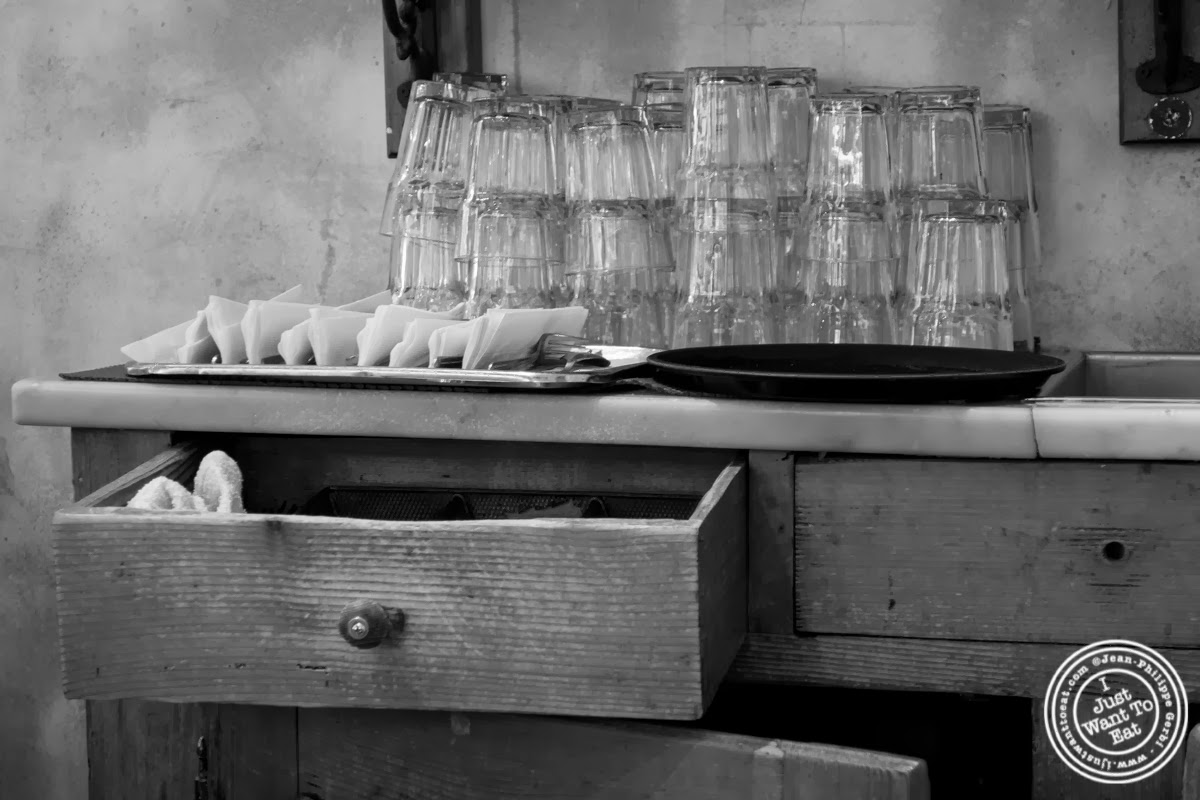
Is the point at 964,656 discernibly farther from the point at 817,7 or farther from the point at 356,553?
the point at 817,7

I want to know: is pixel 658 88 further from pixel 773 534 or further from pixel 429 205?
pixel 773 534

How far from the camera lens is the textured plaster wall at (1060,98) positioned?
1576mm

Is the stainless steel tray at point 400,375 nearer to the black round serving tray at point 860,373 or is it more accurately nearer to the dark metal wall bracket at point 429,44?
the black round serving tray at point 860,373

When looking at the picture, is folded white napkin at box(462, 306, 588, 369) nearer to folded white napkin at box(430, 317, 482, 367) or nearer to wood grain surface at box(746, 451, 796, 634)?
folded white napkin at box(430, 317, 482, 367)

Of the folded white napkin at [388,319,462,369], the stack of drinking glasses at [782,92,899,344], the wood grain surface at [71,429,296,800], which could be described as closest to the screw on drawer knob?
the wood grain surface at [71,429,296,800]

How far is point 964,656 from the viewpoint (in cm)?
105

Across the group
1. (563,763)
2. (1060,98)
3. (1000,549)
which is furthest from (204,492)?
(1060,98)

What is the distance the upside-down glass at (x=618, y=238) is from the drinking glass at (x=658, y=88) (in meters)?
0.18

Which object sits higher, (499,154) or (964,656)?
(499,154)

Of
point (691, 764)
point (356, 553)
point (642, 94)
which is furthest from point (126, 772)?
point (642, 94)

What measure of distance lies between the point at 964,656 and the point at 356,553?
19.3 inches

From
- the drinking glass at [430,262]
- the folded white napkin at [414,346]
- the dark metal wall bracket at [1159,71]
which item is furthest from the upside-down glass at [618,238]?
the dark metal wall bracket at [1159,71]

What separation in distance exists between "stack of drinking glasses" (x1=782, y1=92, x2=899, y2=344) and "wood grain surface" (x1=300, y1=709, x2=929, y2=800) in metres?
0.59

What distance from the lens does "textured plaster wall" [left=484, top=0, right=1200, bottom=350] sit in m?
1.58
